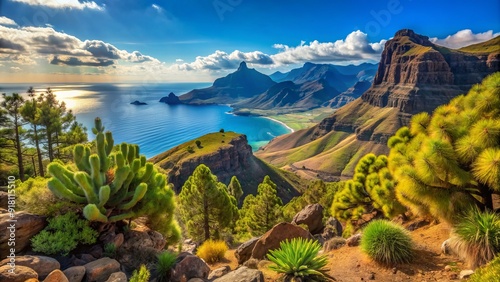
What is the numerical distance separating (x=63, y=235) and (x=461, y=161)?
535 inches

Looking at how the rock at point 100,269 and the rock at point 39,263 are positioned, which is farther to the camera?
the rock at point 100,269

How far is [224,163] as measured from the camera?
347 ft

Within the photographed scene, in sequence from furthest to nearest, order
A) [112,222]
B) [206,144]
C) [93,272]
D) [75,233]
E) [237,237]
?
1. [206,144]
2. [237,237]
3. [112,222]
4. [75,233]
5. [93,272]

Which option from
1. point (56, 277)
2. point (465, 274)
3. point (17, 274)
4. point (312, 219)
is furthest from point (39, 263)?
point (312, 219)

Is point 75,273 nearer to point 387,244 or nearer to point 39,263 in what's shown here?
point 39,263

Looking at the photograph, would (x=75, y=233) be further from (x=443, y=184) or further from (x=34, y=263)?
(x=443, y=184)

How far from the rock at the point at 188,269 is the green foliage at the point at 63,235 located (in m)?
3.35

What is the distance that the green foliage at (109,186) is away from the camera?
9984 millimetres

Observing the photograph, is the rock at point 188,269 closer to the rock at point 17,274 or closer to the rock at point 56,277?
the rock at point 56,277

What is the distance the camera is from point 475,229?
26.2 ft

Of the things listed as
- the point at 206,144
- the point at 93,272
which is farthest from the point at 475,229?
the point at 206,144

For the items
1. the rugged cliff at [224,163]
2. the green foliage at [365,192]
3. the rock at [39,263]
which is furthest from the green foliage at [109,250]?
the rugged cliff at [224,163]

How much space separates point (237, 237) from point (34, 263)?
86.4ft

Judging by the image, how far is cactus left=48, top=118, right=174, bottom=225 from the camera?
9946 millimetres
